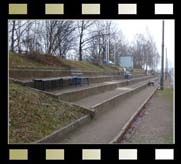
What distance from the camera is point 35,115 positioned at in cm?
759

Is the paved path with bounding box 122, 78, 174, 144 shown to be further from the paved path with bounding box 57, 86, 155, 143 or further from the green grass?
the green grass

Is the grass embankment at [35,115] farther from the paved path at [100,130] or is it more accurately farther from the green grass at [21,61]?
the green grass at [21,61]

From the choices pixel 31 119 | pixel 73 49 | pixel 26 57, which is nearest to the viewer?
pixel 31 119

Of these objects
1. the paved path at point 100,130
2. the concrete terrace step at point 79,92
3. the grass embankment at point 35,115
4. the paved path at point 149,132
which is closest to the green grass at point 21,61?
the concrete terrace step at point 79,92

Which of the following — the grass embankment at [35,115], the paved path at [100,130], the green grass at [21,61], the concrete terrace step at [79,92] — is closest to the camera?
the grass embankment at [35,115]

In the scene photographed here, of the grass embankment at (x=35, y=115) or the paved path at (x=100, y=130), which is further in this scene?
the paved path at (x=100, y=130)

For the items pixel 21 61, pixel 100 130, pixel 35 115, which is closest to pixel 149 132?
pixel 100 130

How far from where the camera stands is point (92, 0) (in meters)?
2.67

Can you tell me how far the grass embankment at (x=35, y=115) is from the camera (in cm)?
630

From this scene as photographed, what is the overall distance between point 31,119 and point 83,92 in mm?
6847

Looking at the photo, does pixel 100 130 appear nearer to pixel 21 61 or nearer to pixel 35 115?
pixel 35 115
